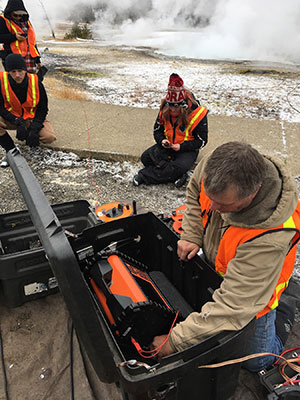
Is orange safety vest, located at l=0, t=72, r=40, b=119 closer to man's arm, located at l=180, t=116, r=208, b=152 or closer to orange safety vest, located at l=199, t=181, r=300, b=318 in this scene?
man's arm, located at l=180, t=116, r=208, b=152

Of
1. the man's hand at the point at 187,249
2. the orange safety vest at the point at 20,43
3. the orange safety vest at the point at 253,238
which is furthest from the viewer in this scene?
the orange safety vest at the point at 20,43

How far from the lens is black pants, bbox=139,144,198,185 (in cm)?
356

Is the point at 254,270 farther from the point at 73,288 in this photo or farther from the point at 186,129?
the point at 186,129

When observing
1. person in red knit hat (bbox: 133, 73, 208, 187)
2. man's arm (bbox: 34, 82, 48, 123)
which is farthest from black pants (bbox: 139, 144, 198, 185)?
man's arm (bbox: 34, 82, 48, 123)

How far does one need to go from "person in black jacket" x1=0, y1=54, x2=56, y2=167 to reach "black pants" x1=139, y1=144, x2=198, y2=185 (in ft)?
4.89

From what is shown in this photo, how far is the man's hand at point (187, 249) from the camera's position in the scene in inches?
72.1

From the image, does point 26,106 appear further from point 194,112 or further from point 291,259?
point 291,259

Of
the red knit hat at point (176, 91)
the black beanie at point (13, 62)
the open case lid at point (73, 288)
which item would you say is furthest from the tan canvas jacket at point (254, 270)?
the black beanie at point (13, 62)

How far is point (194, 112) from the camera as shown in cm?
350

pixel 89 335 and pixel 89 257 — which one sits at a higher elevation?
pixel 89 335

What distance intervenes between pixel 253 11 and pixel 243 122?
20376 mm

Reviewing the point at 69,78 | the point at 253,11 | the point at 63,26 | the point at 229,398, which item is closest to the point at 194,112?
the point at 229,398

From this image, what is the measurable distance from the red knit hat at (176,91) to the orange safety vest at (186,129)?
0.24 meters

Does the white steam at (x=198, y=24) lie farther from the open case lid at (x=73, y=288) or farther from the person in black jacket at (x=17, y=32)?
the open case lid at (x=73, y=288)
